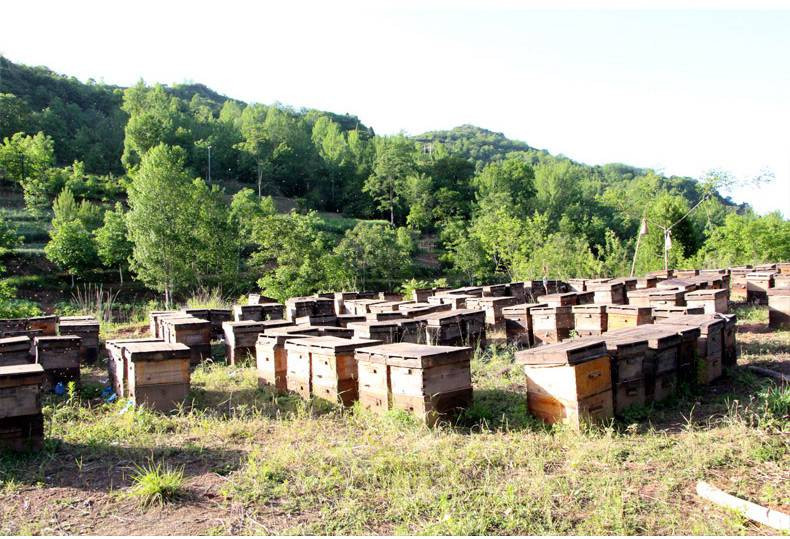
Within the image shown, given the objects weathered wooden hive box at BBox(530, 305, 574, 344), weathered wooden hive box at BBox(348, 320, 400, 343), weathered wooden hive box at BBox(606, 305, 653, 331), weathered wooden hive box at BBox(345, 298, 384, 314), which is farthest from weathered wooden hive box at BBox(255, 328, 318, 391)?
weathered wooden hive box at BBox(606, 305, 653, 331)

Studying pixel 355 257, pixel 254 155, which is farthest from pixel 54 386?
pixel 254 155

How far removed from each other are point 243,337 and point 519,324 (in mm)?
5198

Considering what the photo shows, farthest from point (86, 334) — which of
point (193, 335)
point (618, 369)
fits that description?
point (618, 369)

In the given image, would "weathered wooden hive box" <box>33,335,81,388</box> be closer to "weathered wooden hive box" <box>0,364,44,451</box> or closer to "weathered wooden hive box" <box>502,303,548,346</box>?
"weathered wooden hive box" <box>0,364,44,451</box>

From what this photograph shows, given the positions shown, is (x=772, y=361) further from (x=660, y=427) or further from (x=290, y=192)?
(x=290, y=192)

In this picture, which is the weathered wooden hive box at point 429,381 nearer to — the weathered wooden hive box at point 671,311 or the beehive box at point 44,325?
the weathered wooden hive box at point 671,311

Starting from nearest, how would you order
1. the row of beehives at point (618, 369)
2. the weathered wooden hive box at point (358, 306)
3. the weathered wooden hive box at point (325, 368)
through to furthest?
the row of beehives at point (618, 369) < the weathered wooden hive box at point (325, 368) < the weathered wooden hive box at point (358, 306)

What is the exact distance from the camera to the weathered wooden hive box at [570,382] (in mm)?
6586

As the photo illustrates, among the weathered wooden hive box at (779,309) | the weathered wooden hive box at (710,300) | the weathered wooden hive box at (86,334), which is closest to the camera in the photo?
the weathered wooden hive box at (86,334)

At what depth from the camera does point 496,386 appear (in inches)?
353

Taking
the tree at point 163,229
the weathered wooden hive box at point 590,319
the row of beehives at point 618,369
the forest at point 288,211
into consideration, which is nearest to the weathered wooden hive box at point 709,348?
the row of beehives at point 618,369

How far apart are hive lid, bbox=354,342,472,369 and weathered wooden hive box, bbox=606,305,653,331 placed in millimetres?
4451

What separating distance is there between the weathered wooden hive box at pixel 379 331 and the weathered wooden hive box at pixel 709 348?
4.33m

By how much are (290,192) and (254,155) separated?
584 centimetres
